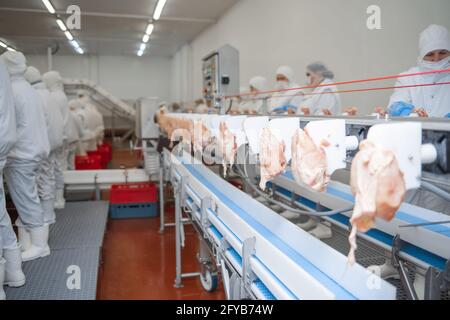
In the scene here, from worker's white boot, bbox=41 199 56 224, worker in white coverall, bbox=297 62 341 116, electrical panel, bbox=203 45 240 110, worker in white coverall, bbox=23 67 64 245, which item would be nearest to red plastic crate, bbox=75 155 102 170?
worker in white coverall, bbox=23 67 64 245

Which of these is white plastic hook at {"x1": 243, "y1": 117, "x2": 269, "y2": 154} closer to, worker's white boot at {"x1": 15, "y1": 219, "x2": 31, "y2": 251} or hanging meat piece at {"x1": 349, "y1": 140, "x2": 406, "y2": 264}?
hanging meat piece at {"x1": 349, "y1": 140, "x2": 406, "y2": 264}

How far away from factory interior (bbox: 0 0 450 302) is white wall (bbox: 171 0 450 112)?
0.02 meters

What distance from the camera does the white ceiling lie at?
83.2 inches

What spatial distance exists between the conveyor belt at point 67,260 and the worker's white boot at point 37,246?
2.0 inches

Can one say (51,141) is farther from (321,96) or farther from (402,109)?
(402,109)

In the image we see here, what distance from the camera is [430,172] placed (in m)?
0.82

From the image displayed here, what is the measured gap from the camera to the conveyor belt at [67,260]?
2443 mm

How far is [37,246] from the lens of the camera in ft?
10.0

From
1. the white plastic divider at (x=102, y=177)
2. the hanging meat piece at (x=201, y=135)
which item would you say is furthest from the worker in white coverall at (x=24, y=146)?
the white plastic divider at (x=102, y=177)

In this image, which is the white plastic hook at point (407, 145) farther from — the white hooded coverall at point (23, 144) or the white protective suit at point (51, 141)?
the white protective suit at point (51, 141)

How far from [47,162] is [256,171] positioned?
1965mm

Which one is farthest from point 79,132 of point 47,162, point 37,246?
point 37,246

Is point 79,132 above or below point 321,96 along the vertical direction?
below

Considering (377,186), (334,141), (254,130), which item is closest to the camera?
(377,186)
